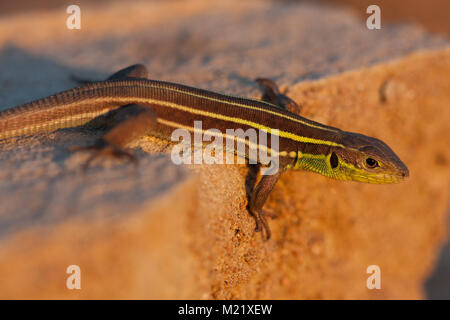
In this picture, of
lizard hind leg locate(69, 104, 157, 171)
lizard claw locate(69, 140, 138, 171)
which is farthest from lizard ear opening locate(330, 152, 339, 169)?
lizard claw locate(69, 140, 138, 171)

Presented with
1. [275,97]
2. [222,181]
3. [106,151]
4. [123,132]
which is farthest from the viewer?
[275,97]

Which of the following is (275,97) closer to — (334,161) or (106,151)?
(334,161)

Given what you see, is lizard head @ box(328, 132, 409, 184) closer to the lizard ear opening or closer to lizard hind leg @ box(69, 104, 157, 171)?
the lizard ear opening

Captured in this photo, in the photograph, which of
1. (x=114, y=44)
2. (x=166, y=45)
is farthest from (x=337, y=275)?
(x=114, y=44)

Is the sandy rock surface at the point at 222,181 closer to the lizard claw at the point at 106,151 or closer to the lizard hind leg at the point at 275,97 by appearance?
the lizard claw at the point at 106,151

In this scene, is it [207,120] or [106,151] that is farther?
[207,120]

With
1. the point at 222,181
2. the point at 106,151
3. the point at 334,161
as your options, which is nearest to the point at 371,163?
the point at 334,161

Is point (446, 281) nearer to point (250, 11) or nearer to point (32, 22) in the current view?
point (250, 11)
